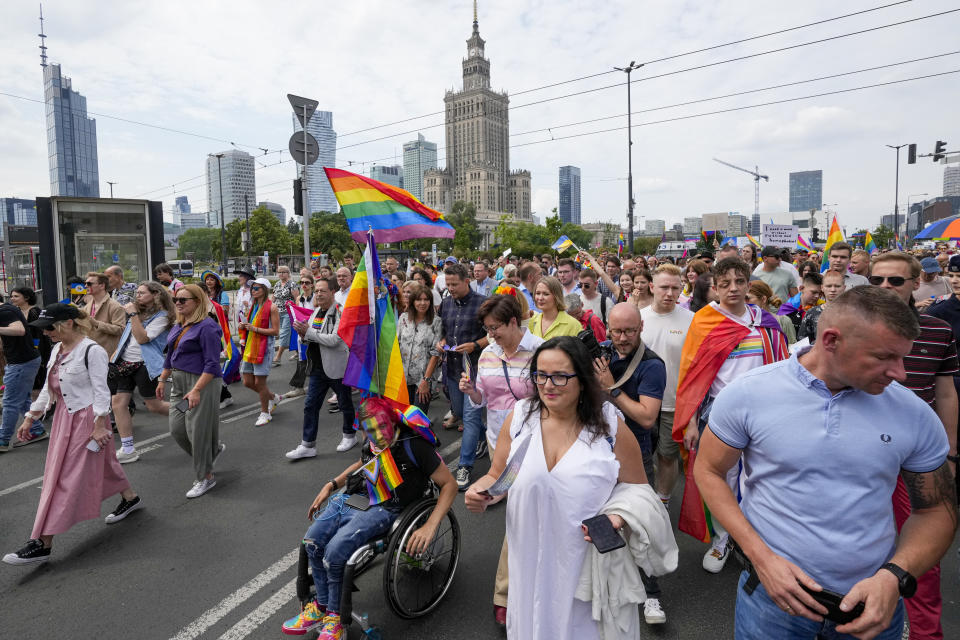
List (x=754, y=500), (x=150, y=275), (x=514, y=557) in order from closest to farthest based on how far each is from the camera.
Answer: (x=754, y=500) < (x=514, y=557) < (x=150, y=275)

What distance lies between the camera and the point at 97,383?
4.32 m

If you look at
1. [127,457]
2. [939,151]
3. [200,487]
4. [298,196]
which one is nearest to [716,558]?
[200,487]

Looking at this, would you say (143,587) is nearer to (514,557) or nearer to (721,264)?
(514,557)

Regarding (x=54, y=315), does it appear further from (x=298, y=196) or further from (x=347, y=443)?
(x=298, y=196)

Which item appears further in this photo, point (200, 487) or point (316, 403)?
point (316, 403)

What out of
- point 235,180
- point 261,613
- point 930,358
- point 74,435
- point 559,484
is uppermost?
point 235,180

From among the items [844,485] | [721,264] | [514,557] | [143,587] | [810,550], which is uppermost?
[721,264]

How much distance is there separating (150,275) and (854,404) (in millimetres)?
12910

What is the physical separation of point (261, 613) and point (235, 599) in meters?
0.26

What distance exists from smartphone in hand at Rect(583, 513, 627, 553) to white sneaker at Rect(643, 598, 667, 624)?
1.39 m

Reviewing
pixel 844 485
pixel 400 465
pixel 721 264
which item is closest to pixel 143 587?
pixel 400 465

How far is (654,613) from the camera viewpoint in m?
3.08

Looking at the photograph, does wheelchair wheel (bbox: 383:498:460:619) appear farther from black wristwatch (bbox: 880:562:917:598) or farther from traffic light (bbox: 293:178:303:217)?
traffic light (bbox: 293:178:303:217)

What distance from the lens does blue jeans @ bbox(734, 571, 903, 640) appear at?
1.77m
